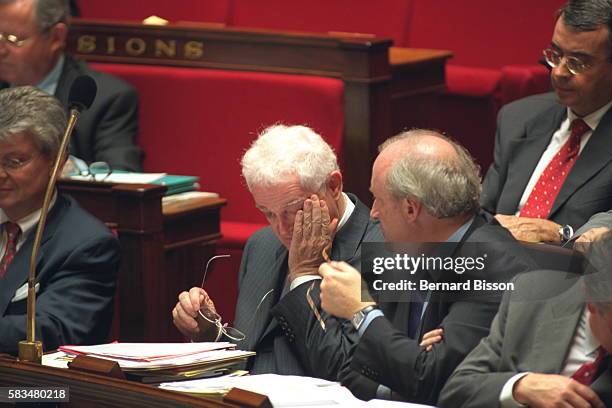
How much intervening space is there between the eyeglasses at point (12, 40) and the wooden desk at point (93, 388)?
201 centimetres

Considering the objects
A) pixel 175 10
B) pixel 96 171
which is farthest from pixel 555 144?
pixel 175 10

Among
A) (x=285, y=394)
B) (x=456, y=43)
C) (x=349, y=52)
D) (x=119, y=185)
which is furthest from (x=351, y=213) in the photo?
(x=456, y=43)

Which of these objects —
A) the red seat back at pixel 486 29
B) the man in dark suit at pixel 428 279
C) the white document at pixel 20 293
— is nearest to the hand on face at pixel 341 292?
the man in dark suit at pixel 428 279

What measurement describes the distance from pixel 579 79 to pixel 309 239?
3.18 ft

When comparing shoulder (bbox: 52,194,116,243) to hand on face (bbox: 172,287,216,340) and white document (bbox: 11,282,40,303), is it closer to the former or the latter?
white document (bbox: 11,282,40,303)

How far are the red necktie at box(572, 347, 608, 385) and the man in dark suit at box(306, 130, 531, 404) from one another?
26cm

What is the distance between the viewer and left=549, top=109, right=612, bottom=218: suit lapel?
130 inches

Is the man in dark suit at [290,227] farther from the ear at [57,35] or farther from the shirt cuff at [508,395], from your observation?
the ear at [57,35]

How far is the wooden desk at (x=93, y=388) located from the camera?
234 centimetres

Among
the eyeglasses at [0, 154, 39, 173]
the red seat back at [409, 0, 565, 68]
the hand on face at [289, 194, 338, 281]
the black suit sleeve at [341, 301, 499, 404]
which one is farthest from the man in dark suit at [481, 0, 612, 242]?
the red seat back at [409, 0, 565, 68]

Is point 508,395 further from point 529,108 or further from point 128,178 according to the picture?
point 128,178

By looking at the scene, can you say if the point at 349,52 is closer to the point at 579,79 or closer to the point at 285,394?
the point at 579,79

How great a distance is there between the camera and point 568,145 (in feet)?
11.3

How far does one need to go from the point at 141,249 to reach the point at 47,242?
A: 0.49m
